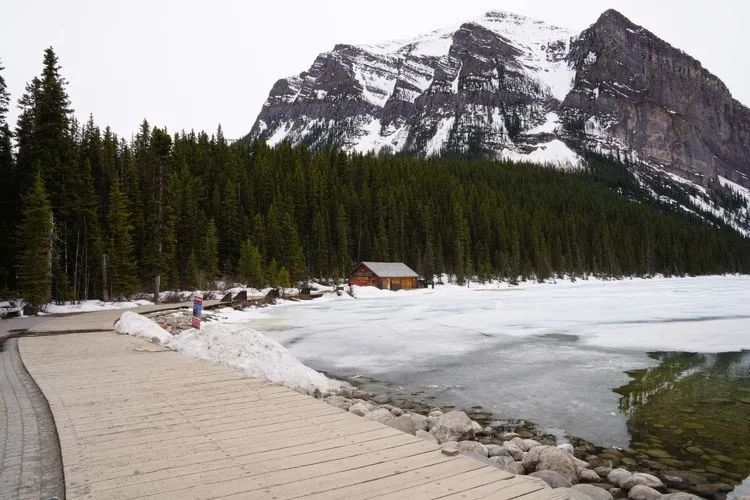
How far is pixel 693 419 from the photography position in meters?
8.15

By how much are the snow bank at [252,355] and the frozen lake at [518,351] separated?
81.8 inches

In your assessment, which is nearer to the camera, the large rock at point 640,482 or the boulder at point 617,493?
the boulder at point 617,493

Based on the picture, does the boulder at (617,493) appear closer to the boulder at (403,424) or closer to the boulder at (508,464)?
the boulder at (508,464)

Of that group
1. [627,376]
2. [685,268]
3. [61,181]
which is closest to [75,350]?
[627,376]

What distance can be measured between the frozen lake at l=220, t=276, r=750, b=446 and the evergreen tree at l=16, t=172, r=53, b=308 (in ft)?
32.2

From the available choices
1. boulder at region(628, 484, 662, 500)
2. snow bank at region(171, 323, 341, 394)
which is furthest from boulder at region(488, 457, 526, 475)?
snow bank at region(171, 323, 341, 394)

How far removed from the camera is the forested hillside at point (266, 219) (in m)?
30.5

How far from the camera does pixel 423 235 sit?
86.6 m

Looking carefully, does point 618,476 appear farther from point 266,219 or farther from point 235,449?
point 266,219

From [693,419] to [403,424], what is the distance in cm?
553

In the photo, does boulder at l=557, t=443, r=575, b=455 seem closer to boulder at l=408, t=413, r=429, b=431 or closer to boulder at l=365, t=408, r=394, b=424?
boulder at l=408, t=413, r=429, b=431

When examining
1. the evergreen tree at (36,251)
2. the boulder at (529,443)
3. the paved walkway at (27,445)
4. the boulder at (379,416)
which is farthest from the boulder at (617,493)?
the evergreen tree at (36,251)

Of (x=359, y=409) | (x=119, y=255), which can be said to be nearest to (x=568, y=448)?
(x=359, y=409)

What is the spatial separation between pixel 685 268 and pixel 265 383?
14873 cm
